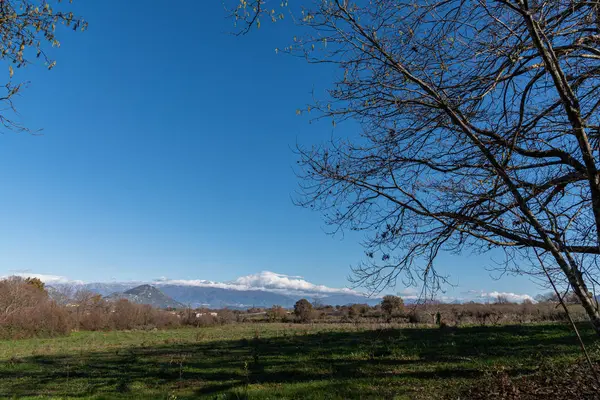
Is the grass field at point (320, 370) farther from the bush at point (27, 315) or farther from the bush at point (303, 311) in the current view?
the bush at point (303, 311)

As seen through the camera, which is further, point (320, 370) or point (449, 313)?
point (449, 313)

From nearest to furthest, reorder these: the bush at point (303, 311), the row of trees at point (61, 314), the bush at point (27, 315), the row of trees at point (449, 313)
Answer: the row of trees at point (449, 313) → the bush at point (27, 315) → the row of trees at point (61, 314) → the bush at point (303, 311)

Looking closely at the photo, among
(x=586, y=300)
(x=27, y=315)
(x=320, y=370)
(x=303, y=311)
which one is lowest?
(x=27, y=315)

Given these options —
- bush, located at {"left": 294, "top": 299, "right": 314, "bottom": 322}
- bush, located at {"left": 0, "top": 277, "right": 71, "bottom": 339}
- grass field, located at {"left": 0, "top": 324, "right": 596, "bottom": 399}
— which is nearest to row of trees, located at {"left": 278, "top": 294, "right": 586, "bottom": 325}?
bush, located at {"left": 294, "top": 299, "right": 314, "bottom": 322}

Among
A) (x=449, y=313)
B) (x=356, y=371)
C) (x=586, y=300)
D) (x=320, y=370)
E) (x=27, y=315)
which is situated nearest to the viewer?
(x=586, y=300)

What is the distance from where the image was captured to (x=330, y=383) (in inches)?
383

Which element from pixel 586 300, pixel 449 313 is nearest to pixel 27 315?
pixel 449 313

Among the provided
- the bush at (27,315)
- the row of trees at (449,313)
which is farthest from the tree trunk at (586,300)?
the bush at (27,315)

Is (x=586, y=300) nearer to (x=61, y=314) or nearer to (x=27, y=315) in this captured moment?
(x=27, y=315)

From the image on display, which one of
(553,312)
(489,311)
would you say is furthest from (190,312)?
(553,312)

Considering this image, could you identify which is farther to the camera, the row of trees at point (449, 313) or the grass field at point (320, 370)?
the row of trees at point (449, 313)

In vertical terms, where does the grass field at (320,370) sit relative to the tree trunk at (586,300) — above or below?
below

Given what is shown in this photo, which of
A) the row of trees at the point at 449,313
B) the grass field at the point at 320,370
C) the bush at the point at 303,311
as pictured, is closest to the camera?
the grass field at the point at 320,370

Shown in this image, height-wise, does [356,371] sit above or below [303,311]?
above
